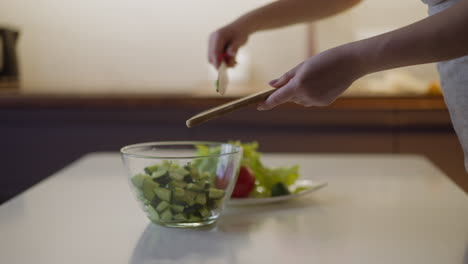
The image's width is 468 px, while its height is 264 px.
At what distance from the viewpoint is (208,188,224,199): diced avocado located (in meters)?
0.81

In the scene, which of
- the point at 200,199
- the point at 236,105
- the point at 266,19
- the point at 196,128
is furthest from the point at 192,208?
the point at 196,128

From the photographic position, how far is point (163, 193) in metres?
0.79

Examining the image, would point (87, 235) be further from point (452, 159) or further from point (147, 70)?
point (147, 70)

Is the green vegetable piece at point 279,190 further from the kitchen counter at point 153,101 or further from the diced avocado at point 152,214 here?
the kitchen counter at point 153,101

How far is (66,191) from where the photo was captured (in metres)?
1.07

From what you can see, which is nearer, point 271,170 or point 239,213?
point 239,213

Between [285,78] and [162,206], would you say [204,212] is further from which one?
[285,78]

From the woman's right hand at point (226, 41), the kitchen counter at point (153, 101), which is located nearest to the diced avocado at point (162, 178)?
the woman's right hand at point (226, 41)

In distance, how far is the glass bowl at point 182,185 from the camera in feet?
2.58

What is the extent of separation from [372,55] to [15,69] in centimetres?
233

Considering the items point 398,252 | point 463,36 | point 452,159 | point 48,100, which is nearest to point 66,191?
point 398,252

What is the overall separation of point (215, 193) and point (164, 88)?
6.77 ft

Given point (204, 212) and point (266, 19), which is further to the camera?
point (266, 19)

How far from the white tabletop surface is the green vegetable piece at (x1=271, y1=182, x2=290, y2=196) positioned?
19 mm
